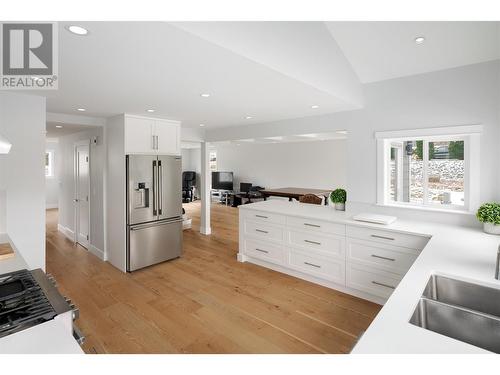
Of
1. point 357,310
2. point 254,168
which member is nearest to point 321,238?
point 357,310

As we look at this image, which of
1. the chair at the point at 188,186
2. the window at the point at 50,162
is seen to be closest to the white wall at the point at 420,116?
the chair at the point at 188,186

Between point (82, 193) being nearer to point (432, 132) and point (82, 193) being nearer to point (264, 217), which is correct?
point (264, 217)

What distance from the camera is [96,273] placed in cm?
377

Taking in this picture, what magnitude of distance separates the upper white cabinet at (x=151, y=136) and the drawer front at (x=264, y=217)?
1640 mm

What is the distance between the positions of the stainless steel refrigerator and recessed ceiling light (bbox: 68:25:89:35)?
8.28 feet

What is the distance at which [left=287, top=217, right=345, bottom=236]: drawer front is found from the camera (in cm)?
307

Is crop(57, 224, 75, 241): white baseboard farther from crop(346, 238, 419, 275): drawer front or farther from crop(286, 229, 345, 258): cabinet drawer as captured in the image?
crop(346, 238, 419, 275): drawer front

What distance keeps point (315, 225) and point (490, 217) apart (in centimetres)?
162

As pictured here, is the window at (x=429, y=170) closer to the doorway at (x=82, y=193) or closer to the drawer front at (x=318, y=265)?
the drawer front at (x=318, y=265)

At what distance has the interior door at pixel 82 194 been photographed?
4.71m

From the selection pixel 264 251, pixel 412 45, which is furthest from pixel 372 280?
pixel 412 45

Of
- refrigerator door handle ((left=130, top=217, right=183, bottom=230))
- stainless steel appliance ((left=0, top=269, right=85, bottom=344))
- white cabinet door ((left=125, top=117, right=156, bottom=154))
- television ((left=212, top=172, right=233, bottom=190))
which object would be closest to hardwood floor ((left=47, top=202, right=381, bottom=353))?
refrigerator door handle ((left=130, top=217, right=183, bottom=230))

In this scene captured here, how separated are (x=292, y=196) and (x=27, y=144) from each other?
17.4ft

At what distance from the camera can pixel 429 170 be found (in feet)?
10.4
